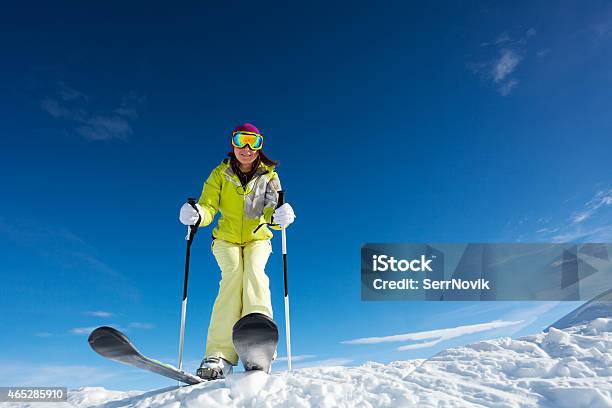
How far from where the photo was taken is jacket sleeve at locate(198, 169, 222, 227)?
22.0ft

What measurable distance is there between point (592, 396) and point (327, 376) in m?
2.56

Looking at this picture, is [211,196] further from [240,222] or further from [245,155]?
[245,155]

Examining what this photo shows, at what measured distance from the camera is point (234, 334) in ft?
15.0

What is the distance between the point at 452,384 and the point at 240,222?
3404mm

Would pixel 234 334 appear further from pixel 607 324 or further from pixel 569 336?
pixel 607 324

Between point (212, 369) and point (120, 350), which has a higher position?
point (120, 350)

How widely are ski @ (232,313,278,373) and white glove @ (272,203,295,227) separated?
2161 millimetres

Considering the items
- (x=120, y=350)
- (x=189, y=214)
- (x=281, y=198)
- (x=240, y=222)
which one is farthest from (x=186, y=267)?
(x=120, y=350)

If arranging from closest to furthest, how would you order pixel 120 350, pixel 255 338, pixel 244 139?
pixel 255 338 → pixel 120 350 → pixel 244 139

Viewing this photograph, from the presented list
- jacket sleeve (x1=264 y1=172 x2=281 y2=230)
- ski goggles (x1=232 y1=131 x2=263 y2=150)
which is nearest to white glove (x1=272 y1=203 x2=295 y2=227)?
jacket sleeve (x1=264 y1=172 x2=281 y2=230)

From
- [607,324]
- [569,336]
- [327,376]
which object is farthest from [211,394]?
[607,324]

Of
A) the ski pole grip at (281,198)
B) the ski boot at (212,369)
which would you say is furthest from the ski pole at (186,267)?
the ski pole grip at (281,198)

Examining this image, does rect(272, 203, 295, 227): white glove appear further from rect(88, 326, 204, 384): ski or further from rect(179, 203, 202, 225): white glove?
rect(88, 326, 204, 384): ski

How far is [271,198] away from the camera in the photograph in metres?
6.80
